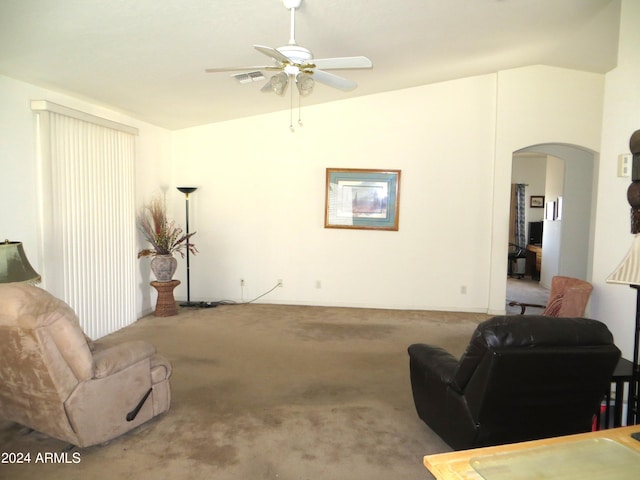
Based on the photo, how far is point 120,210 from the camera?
4.83 m

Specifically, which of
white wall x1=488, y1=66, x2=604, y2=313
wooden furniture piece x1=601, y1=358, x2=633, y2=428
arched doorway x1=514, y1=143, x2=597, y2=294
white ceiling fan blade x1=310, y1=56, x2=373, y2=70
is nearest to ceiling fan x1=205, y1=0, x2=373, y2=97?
white ceiling fan blade x1=310, y1=56, x2=373, y2=70

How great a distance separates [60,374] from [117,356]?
1.00ft

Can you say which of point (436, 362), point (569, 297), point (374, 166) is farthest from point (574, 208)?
point (436, 362)

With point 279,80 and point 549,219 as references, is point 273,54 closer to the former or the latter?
point 279,80

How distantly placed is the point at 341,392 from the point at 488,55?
3.95 metres

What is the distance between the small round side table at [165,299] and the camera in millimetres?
5324

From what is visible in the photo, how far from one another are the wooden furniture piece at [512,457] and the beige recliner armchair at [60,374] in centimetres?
188

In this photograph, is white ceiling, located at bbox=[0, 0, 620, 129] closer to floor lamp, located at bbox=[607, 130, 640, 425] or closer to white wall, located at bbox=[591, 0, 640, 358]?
white wall, located at bbox=[591, 0, 640, 358]

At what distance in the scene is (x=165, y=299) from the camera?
5.39 m

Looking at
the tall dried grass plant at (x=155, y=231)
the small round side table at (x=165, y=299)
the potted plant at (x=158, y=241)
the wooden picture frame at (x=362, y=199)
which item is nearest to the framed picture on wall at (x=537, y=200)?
the wooden picture frame at (x=362, y=199)

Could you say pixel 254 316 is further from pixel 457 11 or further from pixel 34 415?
pixel 457 11

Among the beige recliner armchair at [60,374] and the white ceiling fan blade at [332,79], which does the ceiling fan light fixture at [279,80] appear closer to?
the white ceiling fan blade at [332,79]

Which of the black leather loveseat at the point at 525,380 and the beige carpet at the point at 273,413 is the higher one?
the black leather loveseat at the point at 525,380

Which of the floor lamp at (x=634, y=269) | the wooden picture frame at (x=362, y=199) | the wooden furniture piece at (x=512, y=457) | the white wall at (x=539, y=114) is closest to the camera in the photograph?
the wooden furniture piece at (x=512, y=457)
